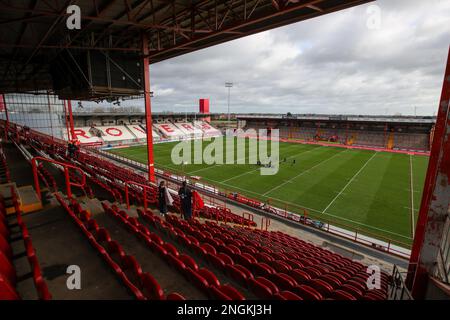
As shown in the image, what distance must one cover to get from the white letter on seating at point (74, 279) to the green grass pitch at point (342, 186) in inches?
495

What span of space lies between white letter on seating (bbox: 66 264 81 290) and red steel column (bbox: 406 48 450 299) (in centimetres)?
550

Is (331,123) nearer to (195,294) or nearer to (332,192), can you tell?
(332,192)

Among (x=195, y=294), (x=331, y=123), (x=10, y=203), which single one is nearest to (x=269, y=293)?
(x=195, y=294)

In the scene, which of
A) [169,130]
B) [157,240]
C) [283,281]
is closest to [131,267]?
[157,240]

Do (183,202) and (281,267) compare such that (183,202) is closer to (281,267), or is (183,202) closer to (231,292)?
(281,267)

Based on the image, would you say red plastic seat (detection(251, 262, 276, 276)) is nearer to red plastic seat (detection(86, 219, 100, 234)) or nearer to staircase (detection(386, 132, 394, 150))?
red plastic seat (detection(86, 219, 100, 234))

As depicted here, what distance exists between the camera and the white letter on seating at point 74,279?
10.8 ft

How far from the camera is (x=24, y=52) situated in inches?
580

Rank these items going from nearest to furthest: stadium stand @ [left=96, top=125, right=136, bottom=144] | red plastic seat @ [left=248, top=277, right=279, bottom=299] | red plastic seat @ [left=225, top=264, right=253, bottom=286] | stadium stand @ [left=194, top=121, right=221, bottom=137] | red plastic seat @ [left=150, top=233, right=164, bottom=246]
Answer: red plastic seat @ [left=248, top=277, right=279, bottom=299], red plastic seat @ [left=225, top=264, right=253, bottom=286], red plastic seat @ [left=150, top=233, right=164, bottom=246], stadium stand @ [left=96, top=125, right=136, bottom=144], stadium stand @ [left=194, top=121, right=221, bottom=137]

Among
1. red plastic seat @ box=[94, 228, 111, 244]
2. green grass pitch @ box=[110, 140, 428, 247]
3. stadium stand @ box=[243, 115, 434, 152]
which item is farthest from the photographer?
stadium stand @ box=[243, 115, 434, 152]

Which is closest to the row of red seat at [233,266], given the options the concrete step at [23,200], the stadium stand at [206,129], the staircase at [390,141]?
the concrete step at [23,200]

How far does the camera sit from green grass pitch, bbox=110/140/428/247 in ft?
49.4

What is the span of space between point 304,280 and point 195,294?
7.08 ft

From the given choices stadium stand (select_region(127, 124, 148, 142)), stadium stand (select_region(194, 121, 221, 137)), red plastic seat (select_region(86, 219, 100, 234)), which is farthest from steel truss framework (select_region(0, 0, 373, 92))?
stadium stand (select_region(194, 121, 221, 137))
